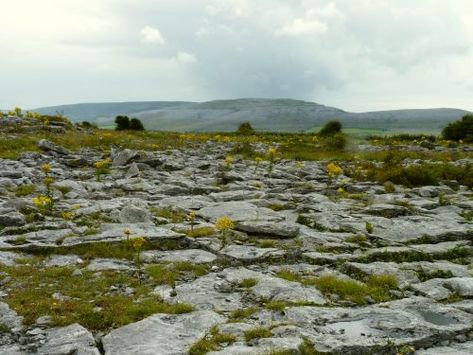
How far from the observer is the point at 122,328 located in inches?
284

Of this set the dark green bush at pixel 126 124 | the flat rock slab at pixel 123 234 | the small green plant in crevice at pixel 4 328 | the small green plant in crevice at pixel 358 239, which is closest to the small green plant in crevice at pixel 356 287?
the small green plant in crevice at pixel 358 239

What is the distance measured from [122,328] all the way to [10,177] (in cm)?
1290

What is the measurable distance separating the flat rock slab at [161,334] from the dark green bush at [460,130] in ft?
157

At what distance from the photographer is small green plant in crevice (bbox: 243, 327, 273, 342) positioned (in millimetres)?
6887

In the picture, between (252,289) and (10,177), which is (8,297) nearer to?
(252,289)

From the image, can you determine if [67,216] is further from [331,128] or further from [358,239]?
[331,128]

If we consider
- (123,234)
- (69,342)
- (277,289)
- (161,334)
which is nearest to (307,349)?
(161,334)

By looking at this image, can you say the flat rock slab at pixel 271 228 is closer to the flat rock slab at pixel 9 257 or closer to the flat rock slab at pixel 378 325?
the flat rock slab at pixel 378 325

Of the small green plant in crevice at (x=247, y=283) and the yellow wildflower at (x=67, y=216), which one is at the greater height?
the yellow wildflower at (x=67, y=216)

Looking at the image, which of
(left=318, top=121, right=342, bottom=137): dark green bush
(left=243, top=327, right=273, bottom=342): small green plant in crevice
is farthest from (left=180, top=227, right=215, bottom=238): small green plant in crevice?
(left=318, top=121, right=342, bottom=137): dark green bush

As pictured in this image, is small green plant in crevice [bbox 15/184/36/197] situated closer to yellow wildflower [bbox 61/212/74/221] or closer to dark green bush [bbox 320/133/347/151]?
yellow wildflower [bbox 61/212/74/221]

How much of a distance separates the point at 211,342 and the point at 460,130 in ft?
164

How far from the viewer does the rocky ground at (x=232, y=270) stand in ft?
22.9

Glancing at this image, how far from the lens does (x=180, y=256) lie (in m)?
10.8
